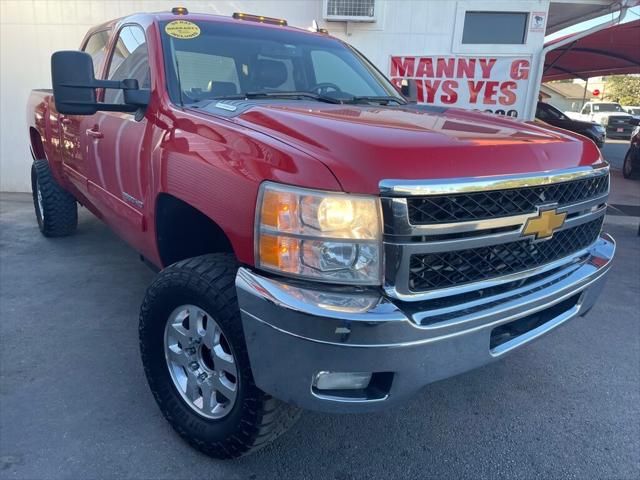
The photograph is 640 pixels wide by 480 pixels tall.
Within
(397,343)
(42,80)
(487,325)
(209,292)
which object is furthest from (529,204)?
(42,80)

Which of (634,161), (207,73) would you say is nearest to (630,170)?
(634,161)

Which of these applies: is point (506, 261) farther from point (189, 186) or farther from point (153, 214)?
point (153, 214)

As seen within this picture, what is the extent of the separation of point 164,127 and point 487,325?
5.63 feet

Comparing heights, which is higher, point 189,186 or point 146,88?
point 146,88

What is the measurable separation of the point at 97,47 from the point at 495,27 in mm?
5358

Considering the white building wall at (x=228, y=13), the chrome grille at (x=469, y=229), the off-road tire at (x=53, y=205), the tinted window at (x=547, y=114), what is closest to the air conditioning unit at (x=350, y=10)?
the white building wall at (x=228, y=13)

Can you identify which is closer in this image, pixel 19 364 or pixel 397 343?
pixel 397 343

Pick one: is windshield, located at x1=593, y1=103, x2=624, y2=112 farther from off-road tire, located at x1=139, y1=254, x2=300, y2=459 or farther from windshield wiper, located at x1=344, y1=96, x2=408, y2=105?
off-road tire, located at x1=139, y1=254, x2=300, y2=459

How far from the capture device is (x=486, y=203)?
178cm

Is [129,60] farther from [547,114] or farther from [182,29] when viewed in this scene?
[547,114]

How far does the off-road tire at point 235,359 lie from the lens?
1.86 m

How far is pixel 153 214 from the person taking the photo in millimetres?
2482

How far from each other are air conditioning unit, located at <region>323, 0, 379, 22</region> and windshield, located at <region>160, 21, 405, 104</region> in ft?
11.2

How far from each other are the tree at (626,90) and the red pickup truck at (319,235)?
5246 centimetres
